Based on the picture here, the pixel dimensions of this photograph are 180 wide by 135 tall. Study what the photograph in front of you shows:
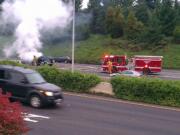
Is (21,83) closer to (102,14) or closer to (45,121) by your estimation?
(45,121)

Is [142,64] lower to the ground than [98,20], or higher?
lower

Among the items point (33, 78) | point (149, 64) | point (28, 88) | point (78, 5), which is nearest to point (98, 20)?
point (78, 5)

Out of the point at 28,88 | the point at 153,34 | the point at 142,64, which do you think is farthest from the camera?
the point at 153,34

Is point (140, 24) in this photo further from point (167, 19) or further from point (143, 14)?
point (143, 14)

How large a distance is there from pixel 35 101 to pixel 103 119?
358cm

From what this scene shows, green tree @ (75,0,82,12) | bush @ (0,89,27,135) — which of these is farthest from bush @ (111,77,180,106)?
green tree @ (75,0,82,12)

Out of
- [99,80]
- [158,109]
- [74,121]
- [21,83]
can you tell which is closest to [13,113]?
[74,121]

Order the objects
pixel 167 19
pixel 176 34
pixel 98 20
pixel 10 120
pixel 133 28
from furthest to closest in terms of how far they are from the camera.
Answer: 1. pixel 98 20
2. pixel 133 28
3. pixel 167 19
4. pixel 176 34
5. pixel 10 120

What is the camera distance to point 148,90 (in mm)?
23547

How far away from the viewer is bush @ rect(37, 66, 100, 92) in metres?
25.9

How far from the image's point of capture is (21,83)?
2081 cm

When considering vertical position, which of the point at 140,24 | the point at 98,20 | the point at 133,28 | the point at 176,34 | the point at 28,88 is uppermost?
the point at 98,20

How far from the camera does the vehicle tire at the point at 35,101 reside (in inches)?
802

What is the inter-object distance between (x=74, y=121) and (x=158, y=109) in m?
5.72
